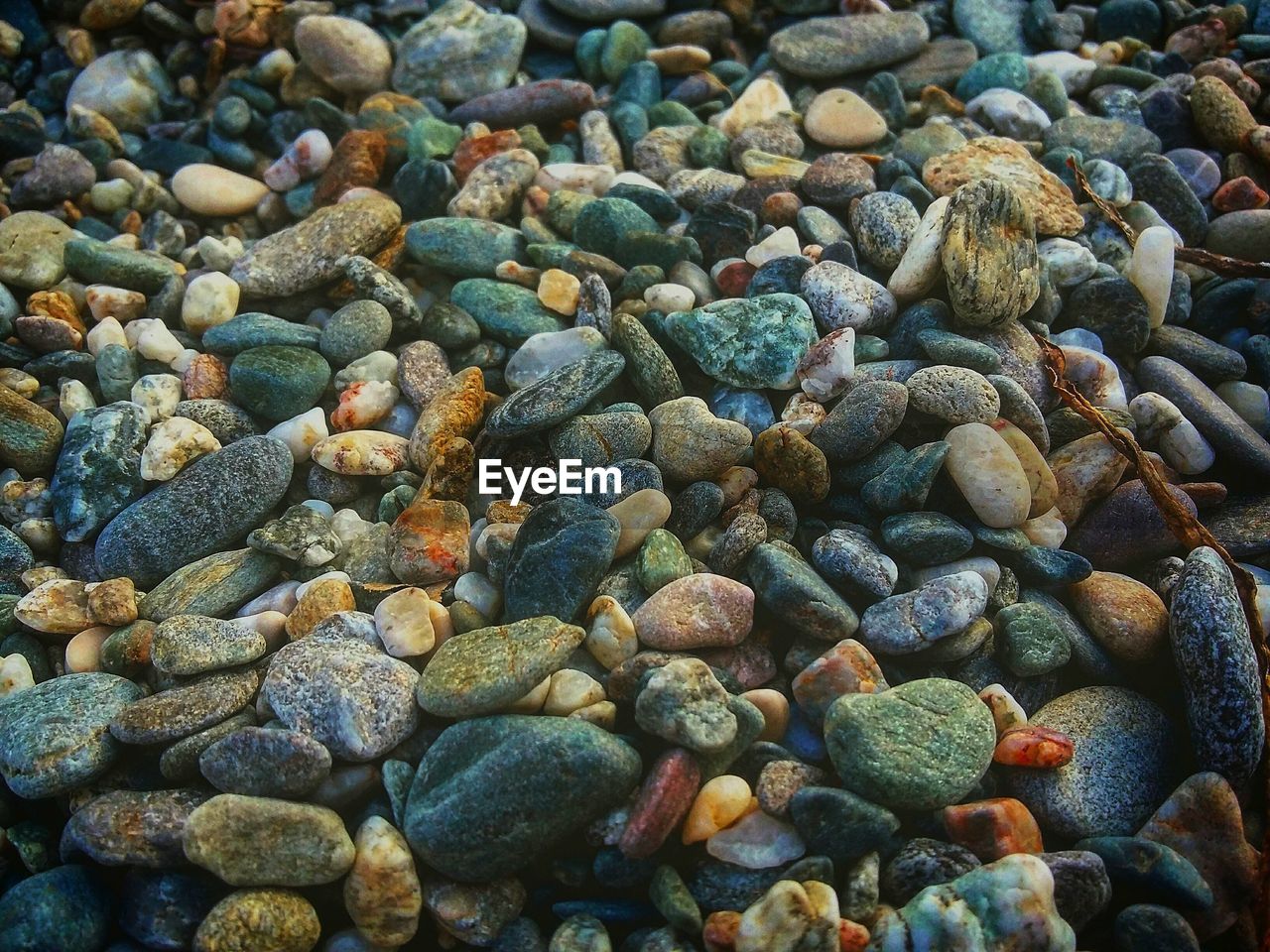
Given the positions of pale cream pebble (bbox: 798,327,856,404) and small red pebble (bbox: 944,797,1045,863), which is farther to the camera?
pale cream pebble (bbox: 798,327,856,404)

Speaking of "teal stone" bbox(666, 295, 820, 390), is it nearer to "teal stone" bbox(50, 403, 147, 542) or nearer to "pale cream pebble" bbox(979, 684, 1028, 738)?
"pale cream pebble" bbox(979, 684, 1028, 738)

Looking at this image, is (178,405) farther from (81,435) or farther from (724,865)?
(724,865)

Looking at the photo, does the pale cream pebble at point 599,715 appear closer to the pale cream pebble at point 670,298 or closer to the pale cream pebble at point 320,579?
the pale cream pebble at point 320,579

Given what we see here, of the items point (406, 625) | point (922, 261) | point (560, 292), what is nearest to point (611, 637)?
point (406, 625)

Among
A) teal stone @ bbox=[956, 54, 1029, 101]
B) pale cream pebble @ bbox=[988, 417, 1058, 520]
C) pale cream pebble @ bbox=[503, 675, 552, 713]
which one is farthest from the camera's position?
teal stone @ bbox=[956, 54, 1029, 101]

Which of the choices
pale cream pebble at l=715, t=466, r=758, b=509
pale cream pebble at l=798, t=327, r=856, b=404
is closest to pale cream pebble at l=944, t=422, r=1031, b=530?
pale cream pebble at l=798, t=327, r=856, b=404

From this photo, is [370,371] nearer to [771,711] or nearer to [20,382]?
[20,382]

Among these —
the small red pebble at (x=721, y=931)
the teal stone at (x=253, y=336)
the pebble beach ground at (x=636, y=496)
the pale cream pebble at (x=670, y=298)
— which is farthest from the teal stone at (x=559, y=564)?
the teal stone at (x=253, y=336)
